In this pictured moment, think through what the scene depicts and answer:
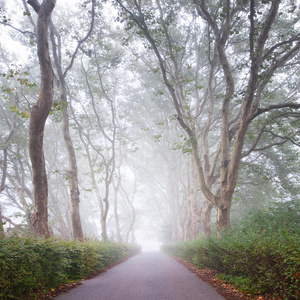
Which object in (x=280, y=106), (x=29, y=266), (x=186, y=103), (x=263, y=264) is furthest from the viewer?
(x=186, y=103)

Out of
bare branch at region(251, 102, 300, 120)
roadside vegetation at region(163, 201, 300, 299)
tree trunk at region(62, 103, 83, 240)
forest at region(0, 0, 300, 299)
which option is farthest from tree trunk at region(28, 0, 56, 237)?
bare branch at region(251, 102, 300, 120)

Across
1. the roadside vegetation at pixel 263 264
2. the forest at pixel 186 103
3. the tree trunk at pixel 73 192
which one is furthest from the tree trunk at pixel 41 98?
the roadside vegetation at pixel 263 264

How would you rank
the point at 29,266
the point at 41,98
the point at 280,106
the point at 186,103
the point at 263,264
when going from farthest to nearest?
the point at 186,103 → the point at 280,106 → the point at 41,98 → the point at 263,264 → the point at 29,266

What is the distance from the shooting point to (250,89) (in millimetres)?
7254

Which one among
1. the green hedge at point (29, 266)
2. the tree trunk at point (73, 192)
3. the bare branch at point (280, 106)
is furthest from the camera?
the tree trunk at point (73, 192)

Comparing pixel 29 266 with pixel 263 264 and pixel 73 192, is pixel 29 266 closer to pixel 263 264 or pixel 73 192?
pixel 263 264

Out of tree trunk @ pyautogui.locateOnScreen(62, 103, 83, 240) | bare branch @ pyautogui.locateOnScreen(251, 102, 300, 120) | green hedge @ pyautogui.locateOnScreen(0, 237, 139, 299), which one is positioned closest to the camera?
green hedge @ pyautogui.locateOnScreen(0, 237, 139, 299)

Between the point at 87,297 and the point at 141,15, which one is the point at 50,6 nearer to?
the point at 141,15

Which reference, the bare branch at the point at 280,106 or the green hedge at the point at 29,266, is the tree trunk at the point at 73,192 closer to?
the green hedge at the point at 29,266

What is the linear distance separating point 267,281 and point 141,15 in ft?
24.1

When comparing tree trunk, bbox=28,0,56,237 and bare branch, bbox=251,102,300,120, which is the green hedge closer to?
tree trunk, bbox=28,0,56,237

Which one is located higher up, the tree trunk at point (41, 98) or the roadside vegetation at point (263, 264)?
the tree trunk at point (41, 98)

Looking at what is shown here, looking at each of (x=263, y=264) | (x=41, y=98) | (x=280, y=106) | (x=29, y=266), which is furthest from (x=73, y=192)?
(x=280, y=106)

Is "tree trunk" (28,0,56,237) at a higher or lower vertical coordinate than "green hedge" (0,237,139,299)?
higher
